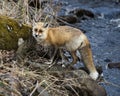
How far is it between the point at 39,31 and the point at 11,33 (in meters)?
0.48

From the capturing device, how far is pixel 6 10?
7867 mm

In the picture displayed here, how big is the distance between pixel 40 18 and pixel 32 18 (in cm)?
19

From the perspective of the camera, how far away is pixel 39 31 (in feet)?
21.2

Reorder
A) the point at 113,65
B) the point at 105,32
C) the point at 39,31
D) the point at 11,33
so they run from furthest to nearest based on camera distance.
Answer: the point at 105,32, the point at 113,65, the point at 11,33, the point at 39,31

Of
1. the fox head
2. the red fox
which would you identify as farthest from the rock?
the fox head

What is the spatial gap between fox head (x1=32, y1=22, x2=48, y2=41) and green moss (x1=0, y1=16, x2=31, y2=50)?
29cm

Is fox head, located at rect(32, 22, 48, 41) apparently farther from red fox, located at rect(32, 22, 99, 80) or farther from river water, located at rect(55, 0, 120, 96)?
river water, located at rect(55, 0, 120, 96)

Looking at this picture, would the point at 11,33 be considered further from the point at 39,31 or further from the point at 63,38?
the point at 63,38

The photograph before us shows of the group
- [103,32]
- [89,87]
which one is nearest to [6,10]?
[89,87]

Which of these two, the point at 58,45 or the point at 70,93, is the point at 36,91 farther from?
the point at 58,45

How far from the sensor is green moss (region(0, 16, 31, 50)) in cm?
643

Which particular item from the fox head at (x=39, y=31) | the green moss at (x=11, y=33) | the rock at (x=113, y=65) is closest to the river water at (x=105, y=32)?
the rock at (x=113, y=65)

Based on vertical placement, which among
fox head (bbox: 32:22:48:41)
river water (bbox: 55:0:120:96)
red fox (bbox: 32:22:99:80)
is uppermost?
fox head (bbox: 32:22:48:41)

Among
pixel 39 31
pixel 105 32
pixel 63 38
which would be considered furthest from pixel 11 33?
pixel 105 32
